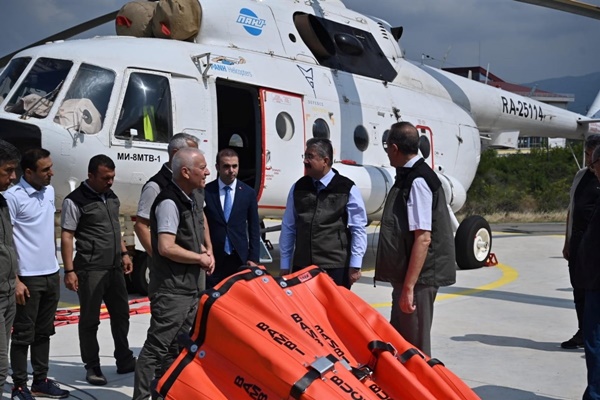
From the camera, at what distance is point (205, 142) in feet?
30.6

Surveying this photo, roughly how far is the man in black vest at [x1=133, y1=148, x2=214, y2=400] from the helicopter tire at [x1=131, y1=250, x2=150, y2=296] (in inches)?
172

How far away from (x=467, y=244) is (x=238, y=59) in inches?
194

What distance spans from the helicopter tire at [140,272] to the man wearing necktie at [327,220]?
13.5 feet

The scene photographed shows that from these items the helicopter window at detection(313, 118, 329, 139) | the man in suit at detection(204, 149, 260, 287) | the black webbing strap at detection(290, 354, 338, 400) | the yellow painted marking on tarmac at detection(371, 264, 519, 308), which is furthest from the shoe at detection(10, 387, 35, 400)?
the helicopter window at detection(313, 118, 329, 139)

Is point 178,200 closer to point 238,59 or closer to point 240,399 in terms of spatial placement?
point 240,399

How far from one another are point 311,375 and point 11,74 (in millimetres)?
6611

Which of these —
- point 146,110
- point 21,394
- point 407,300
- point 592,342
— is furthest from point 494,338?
point 146,110

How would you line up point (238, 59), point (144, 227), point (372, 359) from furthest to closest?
1. point (238, 59)
2. point (144, 227)
3. point (372, 359)

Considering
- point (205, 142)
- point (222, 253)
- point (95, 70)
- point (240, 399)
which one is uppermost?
point (95, 70)

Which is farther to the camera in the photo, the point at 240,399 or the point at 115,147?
the point at 115,147

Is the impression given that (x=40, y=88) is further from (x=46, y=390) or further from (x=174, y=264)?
(x=174, y=264)

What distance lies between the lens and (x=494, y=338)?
760 cm

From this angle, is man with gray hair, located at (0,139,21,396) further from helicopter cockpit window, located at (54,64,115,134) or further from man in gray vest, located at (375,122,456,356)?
helicopter cockpit window, located at (54,64,115,134)

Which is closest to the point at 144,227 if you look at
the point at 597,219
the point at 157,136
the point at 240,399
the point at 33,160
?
the point at 33,160
